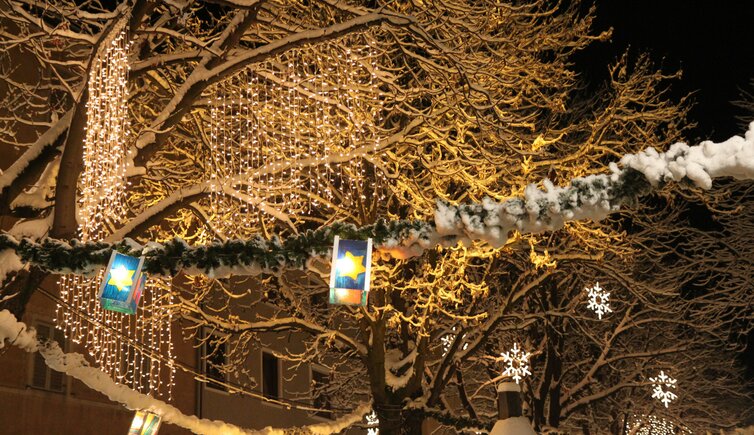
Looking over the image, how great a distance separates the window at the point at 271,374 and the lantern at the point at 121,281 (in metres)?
17.0

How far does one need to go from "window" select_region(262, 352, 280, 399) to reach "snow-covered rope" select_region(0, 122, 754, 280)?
654 inches

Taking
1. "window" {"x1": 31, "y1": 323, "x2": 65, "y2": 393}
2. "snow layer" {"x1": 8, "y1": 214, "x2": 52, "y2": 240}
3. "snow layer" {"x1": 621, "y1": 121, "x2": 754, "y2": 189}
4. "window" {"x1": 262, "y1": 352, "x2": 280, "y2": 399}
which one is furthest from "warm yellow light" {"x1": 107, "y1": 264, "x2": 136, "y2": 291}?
"window" {"x1": 262, "y1": 352, "x2": 280, "y2": 399}

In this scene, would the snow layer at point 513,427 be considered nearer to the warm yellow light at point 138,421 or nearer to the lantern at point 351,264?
the lantern at point 351,264

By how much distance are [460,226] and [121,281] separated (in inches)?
119

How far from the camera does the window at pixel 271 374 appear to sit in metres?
24.1

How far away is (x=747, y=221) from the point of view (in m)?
22.6

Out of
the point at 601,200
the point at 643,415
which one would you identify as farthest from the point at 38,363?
the point at 643,415

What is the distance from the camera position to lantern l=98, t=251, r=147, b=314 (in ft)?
24.1

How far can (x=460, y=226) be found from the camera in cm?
652

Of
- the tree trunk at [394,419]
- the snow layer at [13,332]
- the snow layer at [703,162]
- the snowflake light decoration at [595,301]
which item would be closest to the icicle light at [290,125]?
the snow layer at [13,332]

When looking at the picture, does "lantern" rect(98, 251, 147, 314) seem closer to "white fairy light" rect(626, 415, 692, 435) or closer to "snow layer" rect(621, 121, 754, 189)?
"snow layer" rect(621, 121, 754, 189)

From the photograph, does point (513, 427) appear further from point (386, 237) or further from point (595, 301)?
point (595, 301)

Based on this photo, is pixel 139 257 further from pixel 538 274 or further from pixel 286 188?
pixel 538 274

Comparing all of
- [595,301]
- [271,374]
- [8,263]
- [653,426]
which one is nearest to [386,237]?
[8,263]
